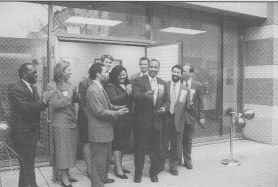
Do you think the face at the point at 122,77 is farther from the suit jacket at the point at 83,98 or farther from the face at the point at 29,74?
the face at the point at 29,74

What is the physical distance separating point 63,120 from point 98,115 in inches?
25.1

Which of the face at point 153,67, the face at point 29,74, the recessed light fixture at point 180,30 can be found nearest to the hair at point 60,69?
the face at point 29,74

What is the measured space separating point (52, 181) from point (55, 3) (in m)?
2.73

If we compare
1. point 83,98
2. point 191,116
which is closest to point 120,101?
point 83,98

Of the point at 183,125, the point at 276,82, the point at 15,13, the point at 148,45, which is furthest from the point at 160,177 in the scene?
the point at 276,82

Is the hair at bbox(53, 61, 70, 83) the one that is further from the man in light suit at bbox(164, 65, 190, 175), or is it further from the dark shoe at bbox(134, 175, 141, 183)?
the dark shoe at bbox(134, 175, 141, 183)

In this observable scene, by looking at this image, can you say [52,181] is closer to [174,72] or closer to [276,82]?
[174,72]

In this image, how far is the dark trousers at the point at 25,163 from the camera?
11.0ft

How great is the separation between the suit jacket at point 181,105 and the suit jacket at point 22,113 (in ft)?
6.26

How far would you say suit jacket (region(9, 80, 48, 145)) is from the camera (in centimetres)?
329

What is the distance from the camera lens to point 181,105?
4410 mm

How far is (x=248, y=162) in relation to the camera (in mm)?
5035

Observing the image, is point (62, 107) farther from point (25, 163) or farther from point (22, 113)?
point (25, 163)

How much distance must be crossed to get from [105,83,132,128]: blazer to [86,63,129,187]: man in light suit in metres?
0.37
